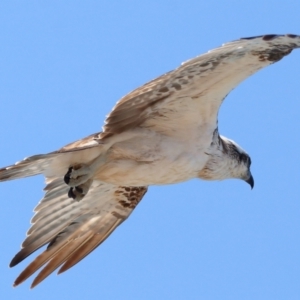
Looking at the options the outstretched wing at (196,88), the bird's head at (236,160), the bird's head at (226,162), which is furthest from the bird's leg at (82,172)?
the bird's head at (236,160)

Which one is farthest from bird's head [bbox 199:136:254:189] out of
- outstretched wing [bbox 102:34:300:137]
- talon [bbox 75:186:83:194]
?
talon [bbox 75:186:83:194]

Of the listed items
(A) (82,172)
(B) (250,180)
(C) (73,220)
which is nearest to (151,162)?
(A) (82,172)

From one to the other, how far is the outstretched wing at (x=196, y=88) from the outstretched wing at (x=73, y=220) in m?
1.66

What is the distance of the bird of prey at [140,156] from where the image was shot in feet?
35.0

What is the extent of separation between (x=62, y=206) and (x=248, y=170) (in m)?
2.33

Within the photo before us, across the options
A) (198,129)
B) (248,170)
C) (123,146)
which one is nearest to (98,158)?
(123,146)

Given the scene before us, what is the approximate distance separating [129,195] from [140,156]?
157 cm

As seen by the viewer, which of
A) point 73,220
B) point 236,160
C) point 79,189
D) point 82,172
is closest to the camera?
point 82,172

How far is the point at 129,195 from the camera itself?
521 inches

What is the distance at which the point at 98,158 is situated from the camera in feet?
38.4

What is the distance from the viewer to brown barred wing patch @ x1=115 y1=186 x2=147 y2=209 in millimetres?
13102

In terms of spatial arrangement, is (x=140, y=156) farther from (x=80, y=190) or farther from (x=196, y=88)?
(x=196, y=88)

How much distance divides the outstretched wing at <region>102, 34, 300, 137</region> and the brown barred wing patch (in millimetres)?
1465

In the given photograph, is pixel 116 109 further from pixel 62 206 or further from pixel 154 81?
pixel 62 206
